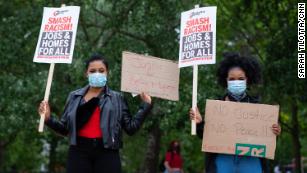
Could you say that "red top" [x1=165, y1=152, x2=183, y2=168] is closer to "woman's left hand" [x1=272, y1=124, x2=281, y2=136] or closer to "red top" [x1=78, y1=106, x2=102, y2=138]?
"woman's left hand" [x1=272, y1=124, x2=281, y2=136]

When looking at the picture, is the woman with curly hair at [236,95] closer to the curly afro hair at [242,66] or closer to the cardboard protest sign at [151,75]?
the curly afro hair at [242,66]

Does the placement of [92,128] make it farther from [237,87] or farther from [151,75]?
[237,87]

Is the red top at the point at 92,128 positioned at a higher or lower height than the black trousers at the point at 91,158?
higher

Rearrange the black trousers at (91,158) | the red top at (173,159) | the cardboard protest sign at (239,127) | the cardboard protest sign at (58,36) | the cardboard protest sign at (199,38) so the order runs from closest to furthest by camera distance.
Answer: the black trousers at (91,158) → the cardboard protest sign at (239,127) → the cardboard protest sign at (199,38) → the cardboard protest sign at (58,36) → the red top at (173,159)

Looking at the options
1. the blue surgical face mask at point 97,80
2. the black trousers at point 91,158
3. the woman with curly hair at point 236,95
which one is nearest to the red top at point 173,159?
the woman with curly hair at point 236,95

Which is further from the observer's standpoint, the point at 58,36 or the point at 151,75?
the point at 58,36

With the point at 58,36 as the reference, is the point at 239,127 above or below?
below

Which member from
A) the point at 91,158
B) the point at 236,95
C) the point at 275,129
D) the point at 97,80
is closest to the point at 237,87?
the point at 236,95

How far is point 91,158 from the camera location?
6.16m

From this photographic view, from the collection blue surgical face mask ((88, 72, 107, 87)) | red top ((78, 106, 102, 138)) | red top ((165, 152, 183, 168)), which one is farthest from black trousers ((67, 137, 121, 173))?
red top ((165, 152, 183, 168))

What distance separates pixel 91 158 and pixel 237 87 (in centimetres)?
158

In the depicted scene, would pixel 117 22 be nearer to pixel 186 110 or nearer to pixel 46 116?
pixel 186 110

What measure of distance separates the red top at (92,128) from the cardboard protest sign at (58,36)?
1.17 metres

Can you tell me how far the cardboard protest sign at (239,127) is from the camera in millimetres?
6441
